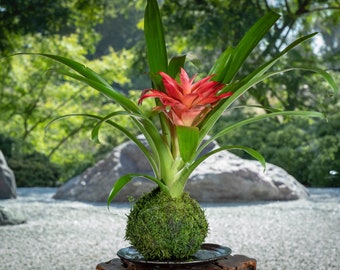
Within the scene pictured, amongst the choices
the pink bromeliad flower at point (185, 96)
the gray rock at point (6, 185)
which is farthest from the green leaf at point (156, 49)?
the gray rock at point (6, 185)

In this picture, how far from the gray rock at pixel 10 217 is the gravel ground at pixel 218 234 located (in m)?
0.08

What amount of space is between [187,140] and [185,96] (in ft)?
0.49

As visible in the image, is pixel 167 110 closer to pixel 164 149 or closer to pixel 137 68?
pixel 164 149

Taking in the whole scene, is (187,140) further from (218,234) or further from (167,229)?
(218,234)

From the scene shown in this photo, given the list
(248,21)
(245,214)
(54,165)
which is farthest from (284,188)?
(54,165)

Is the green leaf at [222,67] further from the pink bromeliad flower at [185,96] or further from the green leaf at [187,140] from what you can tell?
the green leaf at [187,140]

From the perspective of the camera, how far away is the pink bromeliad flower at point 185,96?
1479mm

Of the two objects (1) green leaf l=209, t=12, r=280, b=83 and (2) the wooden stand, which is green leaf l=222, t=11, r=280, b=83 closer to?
(1) green leaf l=209, t=12, r=280, b=83

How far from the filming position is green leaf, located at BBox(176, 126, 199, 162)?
1396mm

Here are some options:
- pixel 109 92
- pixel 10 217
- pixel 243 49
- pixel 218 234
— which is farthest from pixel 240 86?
pixel 10 217

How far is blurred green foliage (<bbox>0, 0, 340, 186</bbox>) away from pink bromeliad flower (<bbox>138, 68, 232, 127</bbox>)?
3.63m

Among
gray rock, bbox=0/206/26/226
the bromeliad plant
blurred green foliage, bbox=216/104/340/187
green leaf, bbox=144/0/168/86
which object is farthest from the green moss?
blurred green foliage, bbox=216/104/340/187

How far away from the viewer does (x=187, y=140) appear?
55.4 inches

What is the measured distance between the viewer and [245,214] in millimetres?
4742
